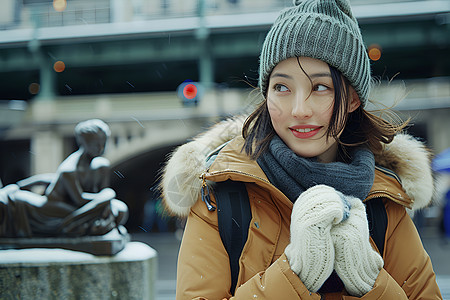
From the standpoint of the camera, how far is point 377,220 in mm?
1587

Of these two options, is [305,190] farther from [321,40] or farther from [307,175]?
[321,40]

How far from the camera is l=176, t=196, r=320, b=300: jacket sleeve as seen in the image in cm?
130

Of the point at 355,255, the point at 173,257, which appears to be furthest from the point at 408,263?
the point at 173,257

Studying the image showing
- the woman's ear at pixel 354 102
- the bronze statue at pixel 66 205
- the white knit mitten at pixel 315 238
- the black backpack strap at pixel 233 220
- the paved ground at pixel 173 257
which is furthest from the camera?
the paved ground at pixel 173 257

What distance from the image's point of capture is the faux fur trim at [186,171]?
1556mm

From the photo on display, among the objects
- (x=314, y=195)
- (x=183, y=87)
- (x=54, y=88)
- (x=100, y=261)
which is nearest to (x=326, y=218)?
(x=314, y=195)

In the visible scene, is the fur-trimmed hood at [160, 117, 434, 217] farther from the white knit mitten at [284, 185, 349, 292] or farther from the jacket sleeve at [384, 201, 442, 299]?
the white knit mitten at [284, 185, 349, 292]

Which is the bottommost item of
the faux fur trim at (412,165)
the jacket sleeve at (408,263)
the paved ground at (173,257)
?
the paved ground at (173,257)

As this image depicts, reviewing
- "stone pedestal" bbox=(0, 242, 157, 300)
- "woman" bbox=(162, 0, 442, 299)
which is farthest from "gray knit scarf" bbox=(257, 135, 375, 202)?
"stone pedestal" bbox=(0, 242, 157, 300)

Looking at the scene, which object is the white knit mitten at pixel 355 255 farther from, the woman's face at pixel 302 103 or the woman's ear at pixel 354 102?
the woman's ear at pixel 354 102

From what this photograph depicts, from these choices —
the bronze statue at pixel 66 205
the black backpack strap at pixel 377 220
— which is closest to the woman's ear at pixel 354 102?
the black backpack strap at pixel 377 220

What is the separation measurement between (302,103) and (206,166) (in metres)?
0.39

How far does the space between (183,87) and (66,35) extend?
406 centimetres

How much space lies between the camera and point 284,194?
153 cm
